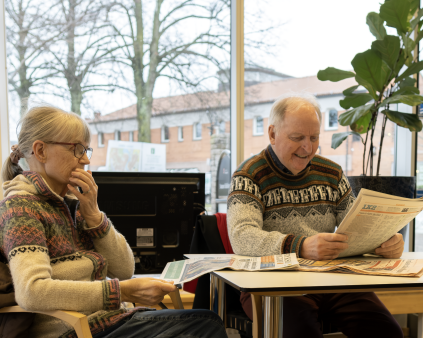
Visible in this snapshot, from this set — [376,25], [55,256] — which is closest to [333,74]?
[376,25]

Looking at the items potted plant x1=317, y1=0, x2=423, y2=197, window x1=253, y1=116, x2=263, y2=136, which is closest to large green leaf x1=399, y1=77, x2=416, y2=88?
potted plant x1=317, y1=0, x2=423, y2=197

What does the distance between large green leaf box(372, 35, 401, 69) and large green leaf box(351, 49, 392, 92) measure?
0.04 m

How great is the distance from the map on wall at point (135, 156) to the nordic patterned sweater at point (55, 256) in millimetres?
1455

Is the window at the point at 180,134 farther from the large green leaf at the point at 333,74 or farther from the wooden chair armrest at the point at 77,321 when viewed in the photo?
the wooden chair armrest at the point at 77,321

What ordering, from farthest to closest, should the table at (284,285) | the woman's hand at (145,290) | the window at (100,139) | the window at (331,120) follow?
the window at (331,120) → the window at (100,139) → the woman's hand at (145,290) → the table at (284,285)

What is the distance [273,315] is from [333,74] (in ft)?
6.64

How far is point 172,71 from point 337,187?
66.3 inches

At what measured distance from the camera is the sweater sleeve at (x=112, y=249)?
1.45m

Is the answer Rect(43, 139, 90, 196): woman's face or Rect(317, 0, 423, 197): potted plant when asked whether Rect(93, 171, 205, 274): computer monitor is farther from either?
Rect(317, 0, 423, 197): potted plant

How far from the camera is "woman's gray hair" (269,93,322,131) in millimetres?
1760

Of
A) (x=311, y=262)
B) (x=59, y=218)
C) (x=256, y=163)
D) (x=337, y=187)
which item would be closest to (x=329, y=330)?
(x=311, y=262)

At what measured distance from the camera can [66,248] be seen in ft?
4.28

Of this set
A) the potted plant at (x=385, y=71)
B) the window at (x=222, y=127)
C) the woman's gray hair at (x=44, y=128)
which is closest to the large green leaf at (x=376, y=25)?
the potted plant at (x=385, y=71)

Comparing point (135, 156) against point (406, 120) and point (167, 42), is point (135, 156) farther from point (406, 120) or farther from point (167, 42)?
point (406, 120)
